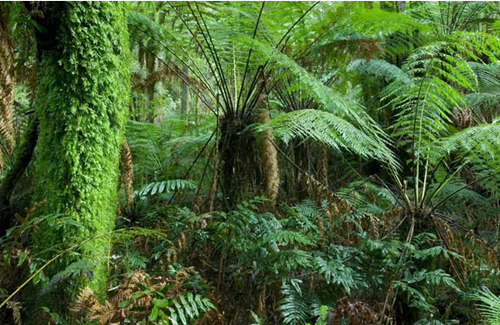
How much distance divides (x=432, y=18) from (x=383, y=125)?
4.40 ft

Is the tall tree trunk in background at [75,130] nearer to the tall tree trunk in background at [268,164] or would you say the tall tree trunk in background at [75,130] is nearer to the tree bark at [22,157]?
the tree bark at [22,157]

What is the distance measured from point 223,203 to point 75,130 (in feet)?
4.82

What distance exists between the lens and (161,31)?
3.34m

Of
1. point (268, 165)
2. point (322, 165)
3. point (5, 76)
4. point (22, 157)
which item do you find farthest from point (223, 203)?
point (5, 76)

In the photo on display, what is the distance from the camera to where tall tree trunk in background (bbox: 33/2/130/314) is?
1603 mm

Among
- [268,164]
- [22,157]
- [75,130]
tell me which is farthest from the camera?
[268,164]

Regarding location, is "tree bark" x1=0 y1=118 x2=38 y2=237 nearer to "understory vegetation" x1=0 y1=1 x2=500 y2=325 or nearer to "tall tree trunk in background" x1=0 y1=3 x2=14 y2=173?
"understory vegetation" x1=0 y1=1 x2=500 y2=325

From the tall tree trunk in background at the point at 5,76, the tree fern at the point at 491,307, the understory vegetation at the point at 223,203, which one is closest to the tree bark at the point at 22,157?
the understory vegetation at the point at 223,203

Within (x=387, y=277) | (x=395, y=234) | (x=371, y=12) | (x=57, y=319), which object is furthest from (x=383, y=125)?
(x=57, y=319)

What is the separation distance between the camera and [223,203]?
293 centimetres

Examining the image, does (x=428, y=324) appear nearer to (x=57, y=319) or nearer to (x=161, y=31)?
(x=57, y=319)

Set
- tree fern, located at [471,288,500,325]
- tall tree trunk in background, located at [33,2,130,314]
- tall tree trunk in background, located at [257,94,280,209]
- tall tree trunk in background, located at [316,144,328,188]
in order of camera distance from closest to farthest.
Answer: tall tree trunk in background, located at [33,2,130,314] < tree fern, located at [471,288,500,325] < tall tree trunk in background, located at [257,94,280,209] < tall tree trunk in background, located at [316,144,328,188]

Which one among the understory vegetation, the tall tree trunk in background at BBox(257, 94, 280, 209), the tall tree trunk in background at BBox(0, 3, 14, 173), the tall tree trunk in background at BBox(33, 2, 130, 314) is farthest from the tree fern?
the tall tree trunk in background at BBox(0, 3, 14, 173)

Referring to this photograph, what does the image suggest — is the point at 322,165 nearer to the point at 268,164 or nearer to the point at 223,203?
the point at 268,164
